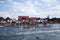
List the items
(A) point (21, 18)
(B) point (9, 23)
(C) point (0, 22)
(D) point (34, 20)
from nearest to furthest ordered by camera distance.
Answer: (A) point (21, 18)
(D) point (34, 20)
(C) point (0, 22)
(B) point (9, 23)

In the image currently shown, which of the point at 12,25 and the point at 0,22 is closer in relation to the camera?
the point at 0,22

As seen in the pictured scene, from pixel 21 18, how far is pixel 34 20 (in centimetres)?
360

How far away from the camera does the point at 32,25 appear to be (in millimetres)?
41250

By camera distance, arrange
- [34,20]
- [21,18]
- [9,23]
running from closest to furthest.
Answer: [21,18], [34,20], [9,23]

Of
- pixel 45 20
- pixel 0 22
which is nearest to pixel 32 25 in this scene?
pixel 45 20

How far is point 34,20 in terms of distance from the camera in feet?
124

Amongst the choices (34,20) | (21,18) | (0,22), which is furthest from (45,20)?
(0,22)

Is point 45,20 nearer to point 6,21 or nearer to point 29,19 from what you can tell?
point 29,19

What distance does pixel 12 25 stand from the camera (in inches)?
1784

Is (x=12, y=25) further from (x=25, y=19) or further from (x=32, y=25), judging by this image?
(x=25, y=19)

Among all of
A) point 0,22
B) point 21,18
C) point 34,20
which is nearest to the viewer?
point 21,18

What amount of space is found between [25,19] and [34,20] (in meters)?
2.17

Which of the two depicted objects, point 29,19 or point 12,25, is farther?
point 12,25

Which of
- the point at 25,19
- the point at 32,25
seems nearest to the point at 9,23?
the point at 32,25
